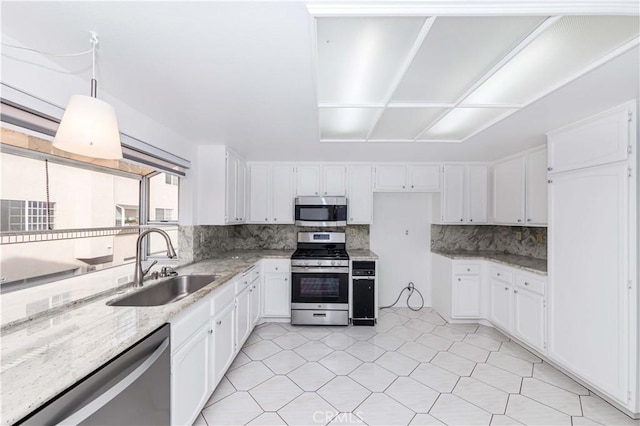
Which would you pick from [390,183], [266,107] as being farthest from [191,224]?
[390,183]

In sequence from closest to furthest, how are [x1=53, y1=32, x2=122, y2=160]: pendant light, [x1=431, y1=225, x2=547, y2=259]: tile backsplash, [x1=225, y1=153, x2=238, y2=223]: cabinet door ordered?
1. [x1=53, y1=32, x2=122, y2=160]: pendant light
2. [x1=225, y1=153, x2=238, y2=223]: cabinet door
3. [x1=431, y1=225, x2=547, y2=259]: tile backsplash

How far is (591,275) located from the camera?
7.05 ft

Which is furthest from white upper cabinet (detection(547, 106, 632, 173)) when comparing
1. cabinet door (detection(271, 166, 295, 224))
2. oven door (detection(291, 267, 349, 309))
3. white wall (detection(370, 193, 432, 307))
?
cabinet door (detection(271, 166, 295, 224))

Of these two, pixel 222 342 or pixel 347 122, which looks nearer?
pixel 222 342

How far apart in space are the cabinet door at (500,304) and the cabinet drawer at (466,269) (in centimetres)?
20

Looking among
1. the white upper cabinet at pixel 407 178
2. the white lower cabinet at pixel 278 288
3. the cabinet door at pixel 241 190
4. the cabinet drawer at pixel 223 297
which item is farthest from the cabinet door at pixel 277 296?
the white upper cabinet at pixel 407 178

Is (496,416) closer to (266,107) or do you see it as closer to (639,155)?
(639,155)

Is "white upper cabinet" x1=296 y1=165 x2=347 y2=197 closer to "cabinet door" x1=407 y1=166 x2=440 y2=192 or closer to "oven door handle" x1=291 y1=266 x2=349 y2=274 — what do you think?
"cabinet door" x1=407 y1=166 x2=440 y2=192

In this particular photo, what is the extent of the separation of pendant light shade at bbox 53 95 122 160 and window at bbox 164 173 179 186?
185 centimetres

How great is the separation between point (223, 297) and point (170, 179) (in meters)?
1.52

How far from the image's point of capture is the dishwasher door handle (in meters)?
0.93

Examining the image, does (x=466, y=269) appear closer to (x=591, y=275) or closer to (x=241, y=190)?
(x=591, y=275)

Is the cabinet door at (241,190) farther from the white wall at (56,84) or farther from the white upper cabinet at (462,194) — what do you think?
the white upper cabinet at (462,194)

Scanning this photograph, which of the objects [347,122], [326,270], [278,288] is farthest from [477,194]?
[278,288]
